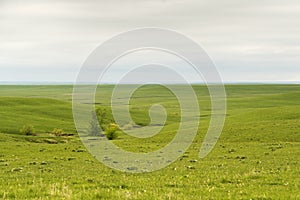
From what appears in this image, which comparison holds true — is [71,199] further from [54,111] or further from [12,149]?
[54,111]

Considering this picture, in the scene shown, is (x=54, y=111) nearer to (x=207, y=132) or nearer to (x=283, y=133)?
(x=207, y=132)

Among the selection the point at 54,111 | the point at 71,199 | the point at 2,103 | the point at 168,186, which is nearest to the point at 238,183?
the point at 168,186

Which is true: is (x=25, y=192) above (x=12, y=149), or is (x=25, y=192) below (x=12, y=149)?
above

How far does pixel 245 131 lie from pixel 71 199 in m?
48.4

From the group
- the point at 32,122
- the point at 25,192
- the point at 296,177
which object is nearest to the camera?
the point at 25,192

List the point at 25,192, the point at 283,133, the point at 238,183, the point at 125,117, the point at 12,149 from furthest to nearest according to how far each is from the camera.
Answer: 1. the point at 125,117
2. the point at 283,133
3. the point at 12,149
4. the point at 238,183
5. the point at 25,192

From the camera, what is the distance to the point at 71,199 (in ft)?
38.7

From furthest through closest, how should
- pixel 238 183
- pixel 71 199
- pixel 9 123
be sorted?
pixel 9 123
pixel 238 183
pixel 71 199

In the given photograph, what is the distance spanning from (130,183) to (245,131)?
144 feet

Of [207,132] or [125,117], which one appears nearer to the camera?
[207,132]

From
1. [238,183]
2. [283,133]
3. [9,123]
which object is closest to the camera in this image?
[238,183]

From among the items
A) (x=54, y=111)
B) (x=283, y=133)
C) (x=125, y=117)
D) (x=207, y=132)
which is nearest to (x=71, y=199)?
(x=283, y=133)

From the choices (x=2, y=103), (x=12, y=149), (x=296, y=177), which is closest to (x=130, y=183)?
(x=296, y=177)

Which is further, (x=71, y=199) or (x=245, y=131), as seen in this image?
(x=245, y=131)
